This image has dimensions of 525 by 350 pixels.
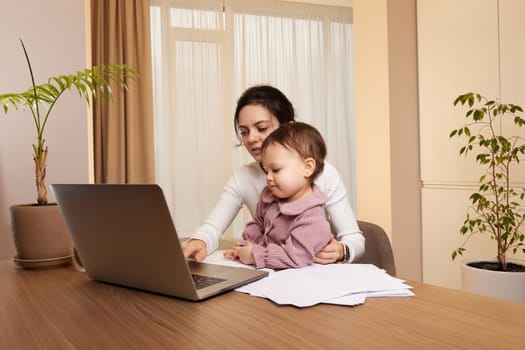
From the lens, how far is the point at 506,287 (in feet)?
7.27

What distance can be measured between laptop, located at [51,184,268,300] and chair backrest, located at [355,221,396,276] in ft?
1.48

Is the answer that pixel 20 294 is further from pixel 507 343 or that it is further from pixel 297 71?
pixel 297 71

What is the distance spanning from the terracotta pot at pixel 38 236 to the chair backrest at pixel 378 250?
2.56 feet

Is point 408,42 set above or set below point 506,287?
above

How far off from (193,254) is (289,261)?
11.6 inches

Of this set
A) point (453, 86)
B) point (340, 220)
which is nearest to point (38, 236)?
point (340, 220)

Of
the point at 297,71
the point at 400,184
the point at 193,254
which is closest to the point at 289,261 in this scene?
the point at 193,254

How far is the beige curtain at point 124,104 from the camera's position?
4.05m

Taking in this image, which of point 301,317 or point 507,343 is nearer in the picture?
point 507,343

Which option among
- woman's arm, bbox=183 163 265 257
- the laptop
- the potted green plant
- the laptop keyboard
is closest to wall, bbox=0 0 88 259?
woman's arm, bbox=183 163 265 257

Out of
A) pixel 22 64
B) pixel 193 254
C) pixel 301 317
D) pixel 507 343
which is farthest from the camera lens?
pixel 22 64

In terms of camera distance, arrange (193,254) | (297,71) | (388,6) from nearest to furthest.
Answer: (193,254), (388,6), (297,71)

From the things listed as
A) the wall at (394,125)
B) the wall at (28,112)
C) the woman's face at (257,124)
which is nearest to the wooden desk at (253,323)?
the woman's face at (257,124)

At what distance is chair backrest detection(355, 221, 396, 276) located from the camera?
123cm
